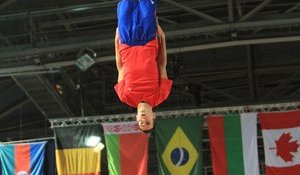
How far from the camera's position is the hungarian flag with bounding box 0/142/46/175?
9398mm

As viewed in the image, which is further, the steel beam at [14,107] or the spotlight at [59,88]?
the steel beam at [14,107]

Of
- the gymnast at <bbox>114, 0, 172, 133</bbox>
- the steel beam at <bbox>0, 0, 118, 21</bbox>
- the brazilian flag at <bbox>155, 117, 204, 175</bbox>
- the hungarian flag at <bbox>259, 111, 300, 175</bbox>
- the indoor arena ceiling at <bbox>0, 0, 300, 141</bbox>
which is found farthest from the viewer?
the steel beam at <bbox>0, 0, 118, 21</bbox>

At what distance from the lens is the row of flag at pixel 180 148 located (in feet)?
28.7

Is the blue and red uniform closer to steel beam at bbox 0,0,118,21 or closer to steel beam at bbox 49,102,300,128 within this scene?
steel beam at bbox 0,0,118,21

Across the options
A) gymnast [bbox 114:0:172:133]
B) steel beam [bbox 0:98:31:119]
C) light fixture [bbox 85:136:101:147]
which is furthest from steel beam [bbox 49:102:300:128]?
gymnast [bbox 114:0:172:133]

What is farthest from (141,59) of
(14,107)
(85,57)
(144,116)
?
(14,107)

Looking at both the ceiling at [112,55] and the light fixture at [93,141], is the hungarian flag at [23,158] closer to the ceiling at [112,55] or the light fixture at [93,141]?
the light fixture at [93,141]

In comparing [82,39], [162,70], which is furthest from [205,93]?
[162,70]

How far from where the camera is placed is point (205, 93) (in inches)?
503

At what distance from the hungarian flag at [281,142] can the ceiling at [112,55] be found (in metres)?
1.26

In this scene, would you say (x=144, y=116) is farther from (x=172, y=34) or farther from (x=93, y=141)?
(x=93, y=141)

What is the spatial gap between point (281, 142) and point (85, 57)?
3.48m

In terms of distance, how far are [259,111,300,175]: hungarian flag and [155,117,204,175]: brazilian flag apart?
1.09m

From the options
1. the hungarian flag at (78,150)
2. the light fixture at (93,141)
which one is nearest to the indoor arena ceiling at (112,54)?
the hungarian flag at (78,150)
